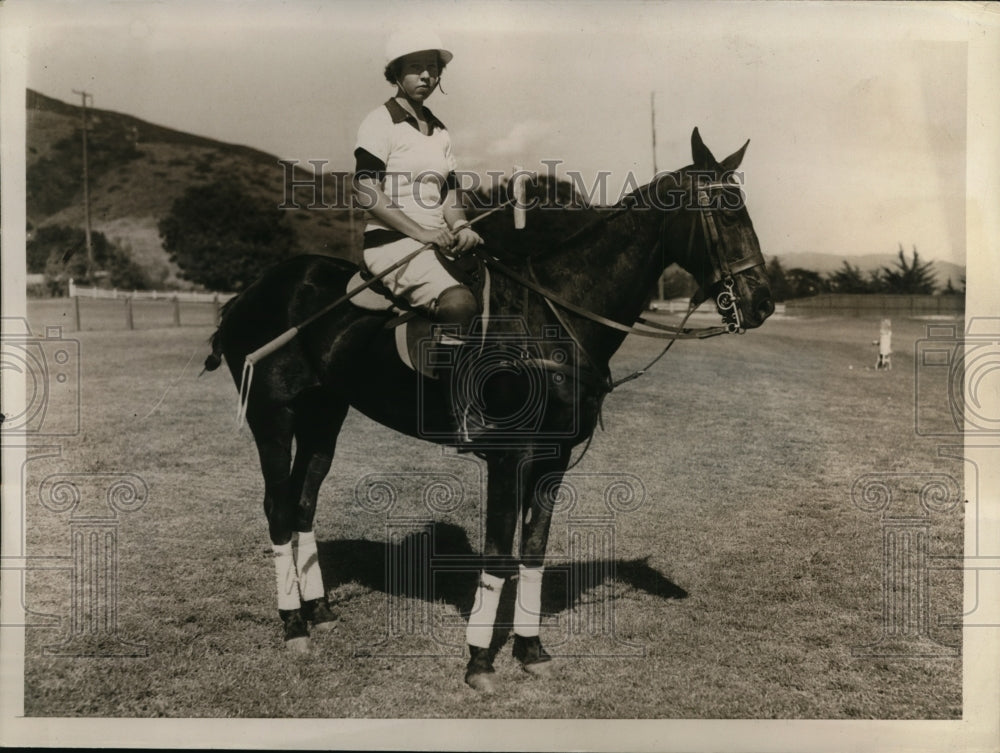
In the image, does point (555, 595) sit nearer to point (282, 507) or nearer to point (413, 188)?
point (282, 507)

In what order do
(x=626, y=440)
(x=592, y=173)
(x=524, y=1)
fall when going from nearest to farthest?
(x=524, y=1), (x=592, y=173), (x=626, y=440)

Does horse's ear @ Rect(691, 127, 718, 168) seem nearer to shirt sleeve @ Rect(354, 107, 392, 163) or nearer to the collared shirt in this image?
the collared shirt

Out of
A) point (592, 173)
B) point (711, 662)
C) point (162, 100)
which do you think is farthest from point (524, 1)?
point (711, 662)

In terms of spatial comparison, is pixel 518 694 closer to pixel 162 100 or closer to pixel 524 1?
pixel 524 1

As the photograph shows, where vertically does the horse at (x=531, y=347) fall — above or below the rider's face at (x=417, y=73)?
below

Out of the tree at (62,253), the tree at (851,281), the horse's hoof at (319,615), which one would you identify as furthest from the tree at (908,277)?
the tree at (62,253)

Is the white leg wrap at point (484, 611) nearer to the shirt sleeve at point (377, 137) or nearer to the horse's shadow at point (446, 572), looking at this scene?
the horse's shadow at point (446, 572)
